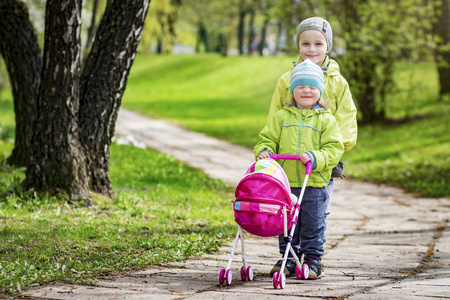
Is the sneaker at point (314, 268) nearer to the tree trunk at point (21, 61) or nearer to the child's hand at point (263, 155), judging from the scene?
the child's hand at point (263, 155)

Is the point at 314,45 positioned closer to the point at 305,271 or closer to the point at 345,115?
the point at 345,115

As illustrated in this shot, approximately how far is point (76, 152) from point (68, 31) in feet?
4.30

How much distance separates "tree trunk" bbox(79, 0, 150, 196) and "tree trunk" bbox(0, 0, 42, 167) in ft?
7.06

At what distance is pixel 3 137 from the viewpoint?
45.3 ft

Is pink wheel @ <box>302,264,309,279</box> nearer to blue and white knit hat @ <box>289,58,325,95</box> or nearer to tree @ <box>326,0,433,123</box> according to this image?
blue and white knit hat @ <box>289,58,325,95</box>

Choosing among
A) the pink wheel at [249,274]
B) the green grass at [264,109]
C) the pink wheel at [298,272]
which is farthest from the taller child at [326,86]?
the green grass at [264,109]

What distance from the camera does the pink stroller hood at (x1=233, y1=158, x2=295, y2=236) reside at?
396 cm

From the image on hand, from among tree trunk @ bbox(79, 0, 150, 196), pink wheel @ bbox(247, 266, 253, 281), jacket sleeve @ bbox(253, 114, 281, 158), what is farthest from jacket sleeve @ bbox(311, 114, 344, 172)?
tree trunk @ bbox(79, 0, 150, 196)

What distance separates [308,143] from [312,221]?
23.8 inches

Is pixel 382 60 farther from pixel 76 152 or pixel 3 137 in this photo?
pixel 76 152

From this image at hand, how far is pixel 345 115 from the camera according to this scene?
15.2 feet

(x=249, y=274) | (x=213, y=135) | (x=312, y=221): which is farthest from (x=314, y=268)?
(x=213, y=135)

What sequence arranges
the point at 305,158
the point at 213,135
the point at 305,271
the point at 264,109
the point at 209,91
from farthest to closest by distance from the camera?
the point at 209,91 → the point at 264,109 → the point at 213,135 → the point at 305,271 → the point at 305,158

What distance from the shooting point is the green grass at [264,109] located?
11578 millimetres
